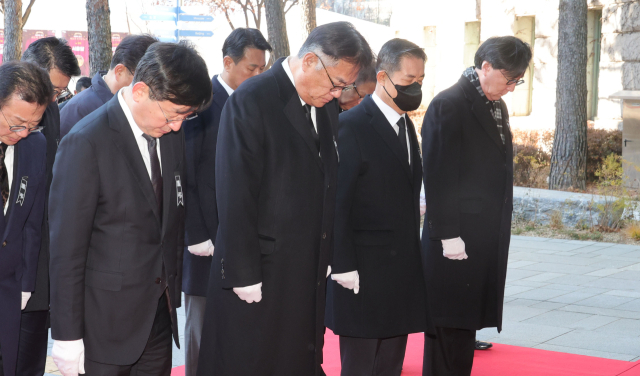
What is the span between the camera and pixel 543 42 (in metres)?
15.6

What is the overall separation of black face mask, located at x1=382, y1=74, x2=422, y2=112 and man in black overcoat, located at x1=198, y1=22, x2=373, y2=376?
2.41ft

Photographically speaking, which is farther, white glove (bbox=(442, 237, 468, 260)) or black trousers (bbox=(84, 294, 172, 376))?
white glove (bbox=(442, 237, 468, 260))

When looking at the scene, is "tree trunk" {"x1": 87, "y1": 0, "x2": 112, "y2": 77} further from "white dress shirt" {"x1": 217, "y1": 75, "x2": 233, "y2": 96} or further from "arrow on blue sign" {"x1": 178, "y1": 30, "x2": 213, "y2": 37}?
"arrow on blue sign" {"x1": 178, "y1": 30, "x2": 213, "y2": 37}

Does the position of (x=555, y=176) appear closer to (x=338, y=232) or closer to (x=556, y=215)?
(x=556, y=215)

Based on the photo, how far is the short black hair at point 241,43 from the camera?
4.44m

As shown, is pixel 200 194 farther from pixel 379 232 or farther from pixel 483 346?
pixel 483 346

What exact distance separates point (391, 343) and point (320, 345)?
68cm

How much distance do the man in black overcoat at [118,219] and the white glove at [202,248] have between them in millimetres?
987

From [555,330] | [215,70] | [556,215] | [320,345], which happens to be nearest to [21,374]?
[320,345]

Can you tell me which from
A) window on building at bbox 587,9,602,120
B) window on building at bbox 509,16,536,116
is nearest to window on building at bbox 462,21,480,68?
window on building at bbox 509,16,536,116

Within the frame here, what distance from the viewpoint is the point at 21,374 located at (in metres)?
3.67

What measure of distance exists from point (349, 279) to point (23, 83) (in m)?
1.65

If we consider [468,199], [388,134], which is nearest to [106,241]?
[388,134]

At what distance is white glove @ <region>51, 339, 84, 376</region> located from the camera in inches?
104
